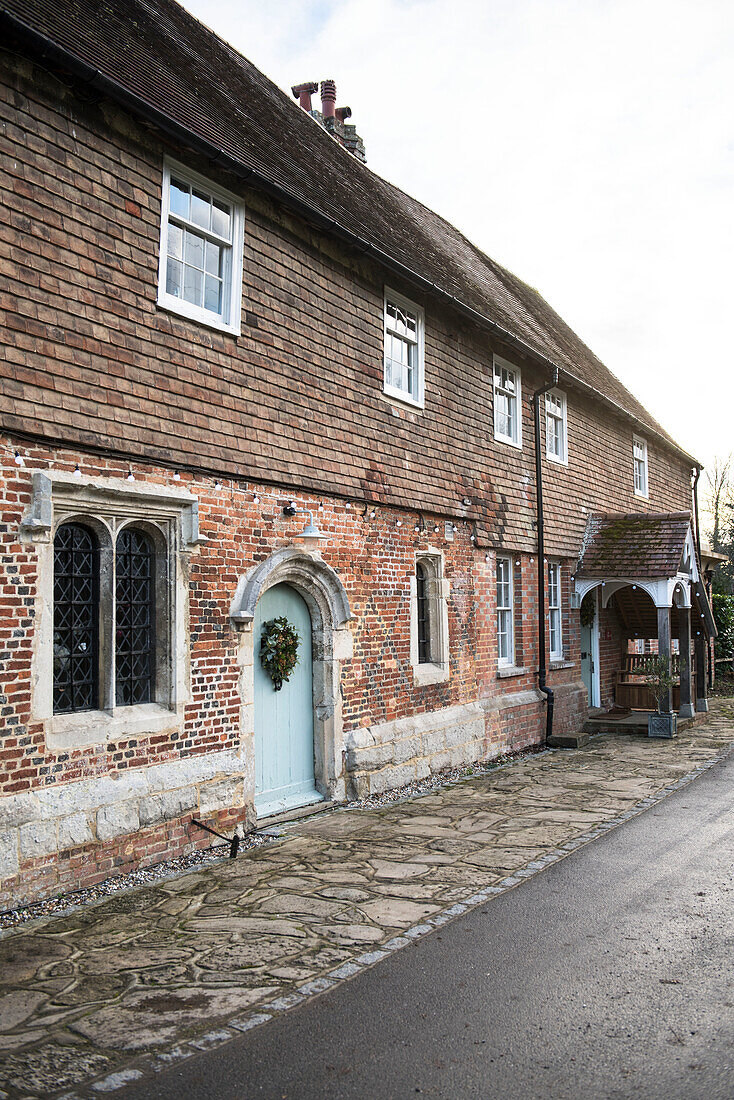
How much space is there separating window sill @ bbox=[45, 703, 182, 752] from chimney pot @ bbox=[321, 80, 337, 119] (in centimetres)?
1199

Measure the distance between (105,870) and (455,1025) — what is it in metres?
3.33

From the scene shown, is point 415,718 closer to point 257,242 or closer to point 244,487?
point 244,487

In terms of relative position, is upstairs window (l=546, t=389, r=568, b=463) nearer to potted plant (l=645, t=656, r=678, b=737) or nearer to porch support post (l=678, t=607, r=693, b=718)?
porch support post (l=678, t=607, r=693, b=718)

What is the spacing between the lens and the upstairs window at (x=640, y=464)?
66.5 ft

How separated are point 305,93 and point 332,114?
1.98 feet

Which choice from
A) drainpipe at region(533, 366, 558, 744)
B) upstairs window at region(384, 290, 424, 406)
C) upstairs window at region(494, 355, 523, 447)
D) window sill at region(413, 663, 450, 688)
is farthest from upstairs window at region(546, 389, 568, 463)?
window sill at region(413, 663, 450, 688)

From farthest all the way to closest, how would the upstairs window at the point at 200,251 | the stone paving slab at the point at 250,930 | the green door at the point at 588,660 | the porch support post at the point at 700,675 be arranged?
the porch support post at the point at 700,675
the green door at the point at 588,660
the upstairs window at the point at 200,251
the stone paving slab at the point at 250,930

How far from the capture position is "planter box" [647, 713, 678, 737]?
14.8 m

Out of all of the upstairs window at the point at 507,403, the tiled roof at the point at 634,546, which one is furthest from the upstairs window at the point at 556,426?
the tiled roof at the point at 634,546

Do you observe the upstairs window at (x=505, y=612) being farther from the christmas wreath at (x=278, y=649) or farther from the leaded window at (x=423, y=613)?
the christmas wreath at (x=278, y=649)

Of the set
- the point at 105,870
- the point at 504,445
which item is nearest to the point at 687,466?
the point at 504,445

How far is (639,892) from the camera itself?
647cm

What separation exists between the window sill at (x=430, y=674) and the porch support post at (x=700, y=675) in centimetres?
815

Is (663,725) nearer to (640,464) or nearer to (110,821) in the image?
(640,464)
